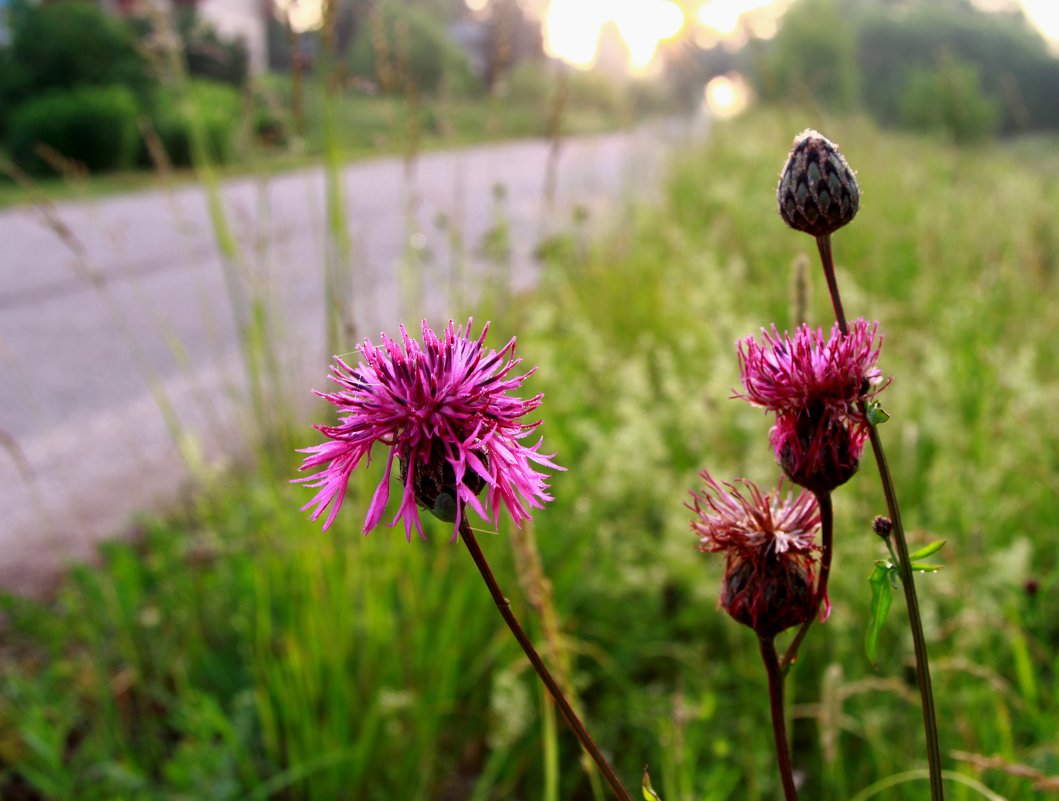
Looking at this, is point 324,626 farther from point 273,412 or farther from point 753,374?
point 753,374

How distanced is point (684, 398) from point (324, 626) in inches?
53.7

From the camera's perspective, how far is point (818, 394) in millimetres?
742

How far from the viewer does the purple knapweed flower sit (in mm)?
724

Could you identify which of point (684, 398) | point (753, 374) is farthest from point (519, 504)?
point (684, 398)

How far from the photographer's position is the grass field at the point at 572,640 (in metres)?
1.98

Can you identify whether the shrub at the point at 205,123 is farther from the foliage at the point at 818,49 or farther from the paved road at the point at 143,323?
the foliage at the point at 818,49

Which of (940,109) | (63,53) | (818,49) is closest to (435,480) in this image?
(940,109)

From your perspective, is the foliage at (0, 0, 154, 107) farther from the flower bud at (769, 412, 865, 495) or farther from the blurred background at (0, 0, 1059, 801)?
the flower bud at (769, 412, 865, 495)

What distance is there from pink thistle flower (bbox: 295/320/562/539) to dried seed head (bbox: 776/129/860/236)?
25cm

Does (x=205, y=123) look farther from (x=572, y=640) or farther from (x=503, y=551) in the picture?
(x=572, y=640)

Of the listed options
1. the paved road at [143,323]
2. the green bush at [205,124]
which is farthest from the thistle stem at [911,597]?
the green bush at [205,124]

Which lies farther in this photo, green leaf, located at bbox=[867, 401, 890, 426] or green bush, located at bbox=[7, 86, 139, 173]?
green bush, located at bbox=[7, 86, 139, 173]

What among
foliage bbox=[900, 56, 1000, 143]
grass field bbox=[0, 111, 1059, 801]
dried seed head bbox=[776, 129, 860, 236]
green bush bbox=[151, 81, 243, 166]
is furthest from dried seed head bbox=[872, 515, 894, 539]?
foliage bbox=[900, 56, 1000, 143]

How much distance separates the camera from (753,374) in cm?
76
